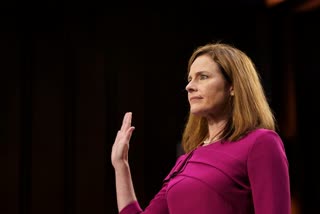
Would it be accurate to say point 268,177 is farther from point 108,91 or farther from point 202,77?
point 108,91

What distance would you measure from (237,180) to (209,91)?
0.89 feet

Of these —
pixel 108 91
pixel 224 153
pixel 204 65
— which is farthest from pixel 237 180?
pixel 108 91

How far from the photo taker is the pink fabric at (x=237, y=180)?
3.62 feet

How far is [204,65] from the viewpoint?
1.35 metres

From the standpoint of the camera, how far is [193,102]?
1333 mm

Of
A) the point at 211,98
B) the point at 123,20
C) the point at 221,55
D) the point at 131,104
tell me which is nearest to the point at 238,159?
the point at 211,98

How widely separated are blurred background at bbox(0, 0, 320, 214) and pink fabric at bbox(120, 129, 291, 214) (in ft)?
4.12

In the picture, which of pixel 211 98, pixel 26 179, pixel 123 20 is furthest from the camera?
pixel 123 20

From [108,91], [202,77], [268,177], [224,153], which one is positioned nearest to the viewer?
[268,177]

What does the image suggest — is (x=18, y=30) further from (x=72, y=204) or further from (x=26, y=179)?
(x=72, y=204)

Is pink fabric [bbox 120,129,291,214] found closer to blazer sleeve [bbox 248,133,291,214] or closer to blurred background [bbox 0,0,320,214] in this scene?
blazer sleeve [bbox 248,133,291,214]

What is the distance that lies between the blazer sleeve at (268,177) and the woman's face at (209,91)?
0.21 metres

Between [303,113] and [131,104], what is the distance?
0.89m

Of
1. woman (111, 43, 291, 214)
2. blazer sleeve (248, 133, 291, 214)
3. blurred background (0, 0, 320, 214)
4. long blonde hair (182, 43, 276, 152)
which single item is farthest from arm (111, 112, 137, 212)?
blurred background (0, 0, 320, 214)
